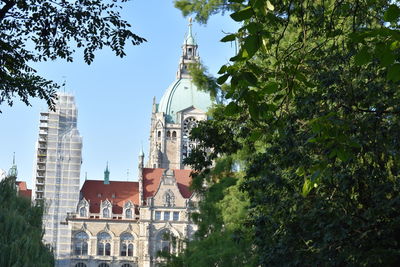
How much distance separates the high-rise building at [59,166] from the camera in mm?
66500

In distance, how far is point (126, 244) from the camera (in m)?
66.8

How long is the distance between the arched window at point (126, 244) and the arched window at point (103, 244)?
123 cm

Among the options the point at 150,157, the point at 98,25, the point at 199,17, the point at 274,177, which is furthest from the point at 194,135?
the point at 150,157

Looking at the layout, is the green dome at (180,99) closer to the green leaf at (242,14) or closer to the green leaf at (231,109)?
the green leaf at (231,109)

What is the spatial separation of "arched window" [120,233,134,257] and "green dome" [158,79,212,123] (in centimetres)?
1827

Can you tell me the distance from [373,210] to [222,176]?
1274cm

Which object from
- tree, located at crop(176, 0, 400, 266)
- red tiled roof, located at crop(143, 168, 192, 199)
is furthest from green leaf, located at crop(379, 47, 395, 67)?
red tiled roof, located at crop(143, 168, 192, 199)

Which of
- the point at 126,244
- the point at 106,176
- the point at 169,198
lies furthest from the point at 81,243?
the point at 169,198

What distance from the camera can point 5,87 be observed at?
11.0m

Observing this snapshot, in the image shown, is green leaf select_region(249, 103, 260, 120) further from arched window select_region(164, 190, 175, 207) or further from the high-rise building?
arched window select_region(164, 190, 175, 207)

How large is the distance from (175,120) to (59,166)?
17382mm

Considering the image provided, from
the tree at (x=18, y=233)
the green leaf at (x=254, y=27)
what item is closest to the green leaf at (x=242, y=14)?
the green leaf at (x=254, y=27)

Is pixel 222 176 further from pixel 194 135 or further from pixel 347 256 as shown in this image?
pixel 347 256

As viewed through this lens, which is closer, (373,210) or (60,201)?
(373,210)
